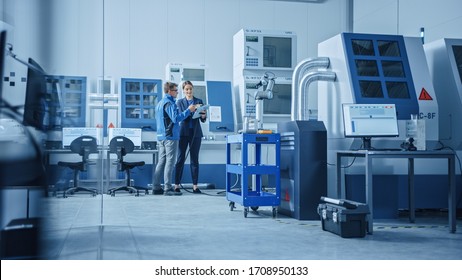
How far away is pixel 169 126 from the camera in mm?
6570

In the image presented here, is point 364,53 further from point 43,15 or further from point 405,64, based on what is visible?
point 43,15

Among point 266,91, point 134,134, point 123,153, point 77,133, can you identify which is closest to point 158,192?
point 123,153

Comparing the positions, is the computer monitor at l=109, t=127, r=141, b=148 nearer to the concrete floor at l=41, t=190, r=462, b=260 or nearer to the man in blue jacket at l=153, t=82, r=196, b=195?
the man in blue jacket at l=153, t=82, r=196, b=195

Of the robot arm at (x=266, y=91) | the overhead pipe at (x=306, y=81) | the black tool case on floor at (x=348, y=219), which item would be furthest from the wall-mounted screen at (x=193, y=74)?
the black tool case on floor at (x=348, y=219)

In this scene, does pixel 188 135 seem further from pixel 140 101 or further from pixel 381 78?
pixel 381 78

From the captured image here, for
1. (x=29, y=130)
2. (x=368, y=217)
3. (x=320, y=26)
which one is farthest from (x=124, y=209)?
(x=320, y=26)

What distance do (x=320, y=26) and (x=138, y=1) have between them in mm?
3158

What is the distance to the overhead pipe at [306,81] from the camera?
15.8ft

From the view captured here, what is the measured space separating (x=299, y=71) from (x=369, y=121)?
3.25 ft

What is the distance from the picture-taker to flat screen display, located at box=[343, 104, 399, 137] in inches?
164

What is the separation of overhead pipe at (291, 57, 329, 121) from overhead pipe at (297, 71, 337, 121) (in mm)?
37

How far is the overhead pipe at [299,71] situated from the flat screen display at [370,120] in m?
0.72

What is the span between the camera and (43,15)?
1.17 meters

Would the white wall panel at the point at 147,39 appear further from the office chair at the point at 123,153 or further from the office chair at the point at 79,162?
the office chair at the point at 79,162
